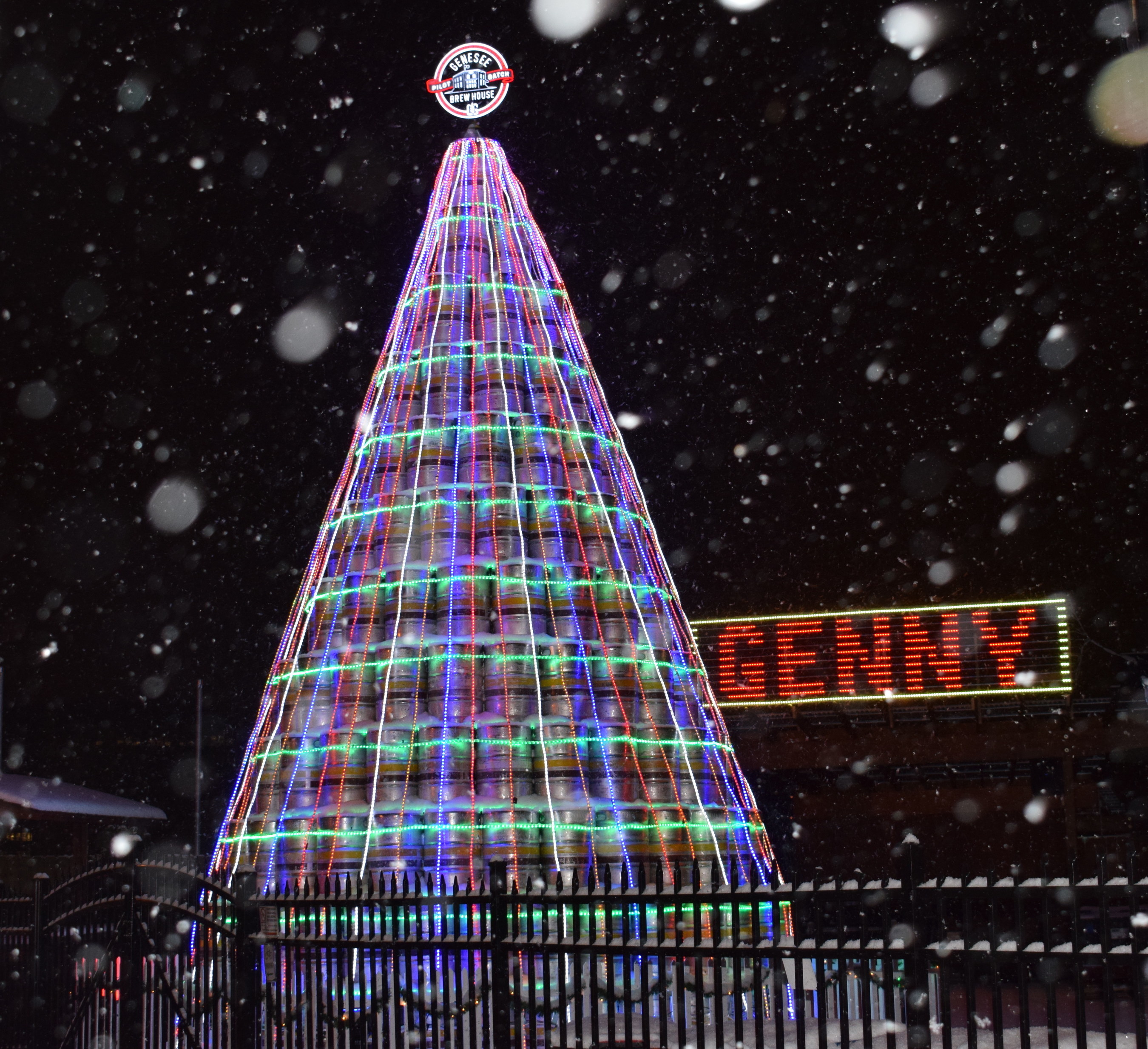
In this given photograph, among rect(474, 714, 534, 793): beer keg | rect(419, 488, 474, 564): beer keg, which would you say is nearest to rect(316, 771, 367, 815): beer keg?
rect(474, 714, 534, 793): beer keg

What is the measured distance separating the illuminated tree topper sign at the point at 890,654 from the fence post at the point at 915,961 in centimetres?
2368

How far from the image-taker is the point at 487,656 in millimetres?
12805

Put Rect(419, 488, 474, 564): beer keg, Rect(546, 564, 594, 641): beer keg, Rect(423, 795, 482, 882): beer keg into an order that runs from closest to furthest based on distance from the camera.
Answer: Rect(423, 795, 482, 882): beer keg, Rect(546, 564, 594, 641): beer keg, Rect(419, 488, 474, 564): beer keg

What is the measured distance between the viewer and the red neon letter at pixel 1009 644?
92.5 ft

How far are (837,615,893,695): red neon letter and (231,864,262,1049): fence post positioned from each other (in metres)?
23.3

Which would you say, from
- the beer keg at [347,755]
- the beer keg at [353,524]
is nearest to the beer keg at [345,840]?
the beer keg at [347,755]

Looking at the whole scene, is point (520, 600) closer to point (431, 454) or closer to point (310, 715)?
point (431, 454)

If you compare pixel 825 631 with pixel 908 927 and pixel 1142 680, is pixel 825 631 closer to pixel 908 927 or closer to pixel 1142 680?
pixel 1142 680

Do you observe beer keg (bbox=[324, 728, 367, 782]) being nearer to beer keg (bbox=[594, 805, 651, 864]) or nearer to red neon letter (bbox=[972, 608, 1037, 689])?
beer keg (bbox=[594, 805, 651, 864])

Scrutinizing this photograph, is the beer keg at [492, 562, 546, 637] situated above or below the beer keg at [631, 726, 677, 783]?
above

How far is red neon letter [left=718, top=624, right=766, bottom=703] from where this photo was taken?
30.5 metres

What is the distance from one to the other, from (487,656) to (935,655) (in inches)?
742

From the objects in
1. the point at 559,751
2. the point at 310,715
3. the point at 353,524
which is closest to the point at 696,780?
the point at 559,751

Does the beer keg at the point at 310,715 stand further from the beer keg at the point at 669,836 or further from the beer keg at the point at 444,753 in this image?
the beer keg at the point at 669,836
